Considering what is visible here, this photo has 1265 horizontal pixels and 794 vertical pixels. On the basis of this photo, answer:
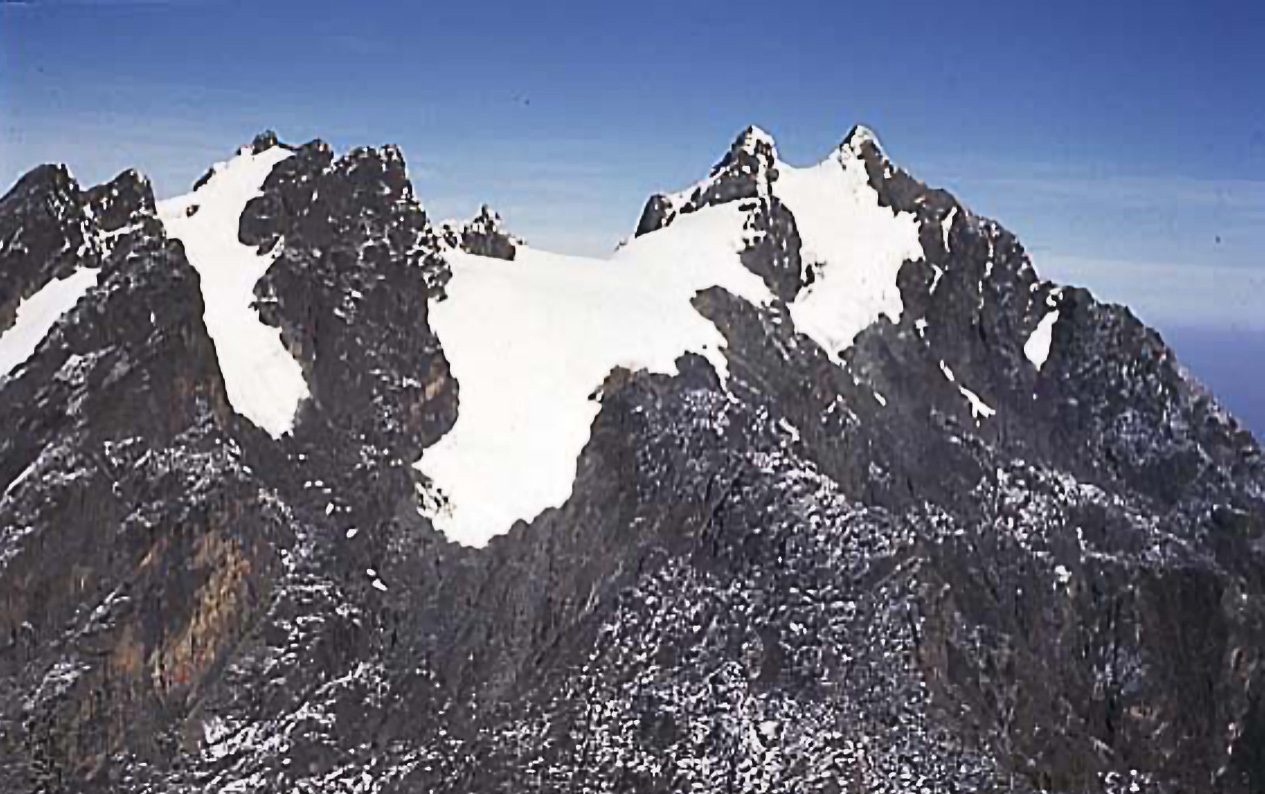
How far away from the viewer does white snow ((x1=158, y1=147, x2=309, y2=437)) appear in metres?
94.2

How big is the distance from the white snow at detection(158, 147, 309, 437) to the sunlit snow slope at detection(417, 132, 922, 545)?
10.5 meters

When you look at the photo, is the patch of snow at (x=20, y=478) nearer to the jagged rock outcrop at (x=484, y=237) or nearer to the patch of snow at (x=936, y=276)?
the jagged rock outcrop at (x=484, y=237)

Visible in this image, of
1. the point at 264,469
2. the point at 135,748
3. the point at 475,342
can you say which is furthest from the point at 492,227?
the point at 135,748

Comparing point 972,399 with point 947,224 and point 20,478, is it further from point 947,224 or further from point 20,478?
point 20,478

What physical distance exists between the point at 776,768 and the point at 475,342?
3921cm

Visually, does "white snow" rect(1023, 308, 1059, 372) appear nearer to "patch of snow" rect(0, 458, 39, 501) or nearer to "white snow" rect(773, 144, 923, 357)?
"white snow" rect(773, 144, 923, 357)

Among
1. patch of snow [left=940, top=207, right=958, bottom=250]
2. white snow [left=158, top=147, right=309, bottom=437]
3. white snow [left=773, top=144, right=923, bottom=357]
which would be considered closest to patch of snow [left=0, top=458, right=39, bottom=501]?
white snow [left=158, top=147, right=309, bottom=437]

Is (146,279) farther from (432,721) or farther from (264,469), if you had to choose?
(432,721)

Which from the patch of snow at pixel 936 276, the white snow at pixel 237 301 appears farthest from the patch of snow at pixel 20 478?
the patch of snow at pixel 936 276

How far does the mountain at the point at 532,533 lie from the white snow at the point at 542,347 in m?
0.31

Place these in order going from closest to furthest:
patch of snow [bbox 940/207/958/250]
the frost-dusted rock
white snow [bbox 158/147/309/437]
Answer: white snow [bbox 158/147/309/437]
the frost-dusted rock
patch of snow [bbox 940/207/958/250]

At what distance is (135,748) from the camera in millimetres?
79938

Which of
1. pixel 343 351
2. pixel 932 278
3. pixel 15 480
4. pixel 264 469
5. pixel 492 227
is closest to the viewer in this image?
pixel 15 480

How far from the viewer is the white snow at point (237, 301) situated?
309 feet
